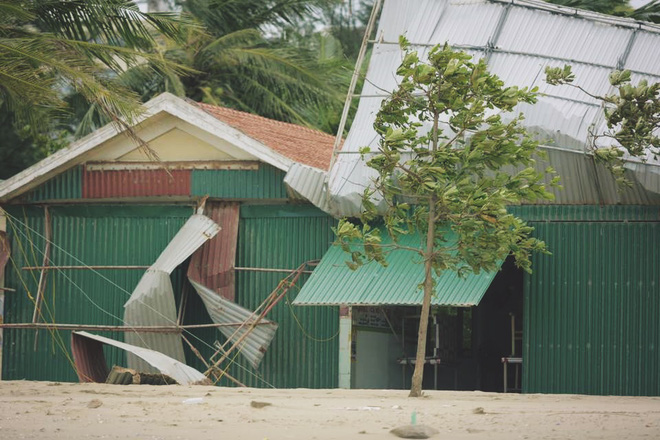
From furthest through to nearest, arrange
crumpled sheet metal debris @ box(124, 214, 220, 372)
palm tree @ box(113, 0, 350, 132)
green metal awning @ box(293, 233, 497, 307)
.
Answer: palm tree @ box(113, 0, 350, 132) < crumpled sheet metal debris @ box(124, 214, 220, 372) < green metal awning @ box(293, 233, 497, 307)

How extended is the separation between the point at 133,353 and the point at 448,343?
6.88 metres

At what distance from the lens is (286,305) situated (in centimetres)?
1803

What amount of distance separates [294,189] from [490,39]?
364 centimetres

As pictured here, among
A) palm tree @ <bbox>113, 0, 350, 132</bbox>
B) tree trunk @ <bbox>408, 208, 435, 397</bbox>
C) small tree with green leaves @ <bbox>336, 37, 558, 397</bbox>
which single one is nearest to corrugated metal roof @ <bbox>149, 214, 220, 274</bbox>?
small tree with green leaves @ <bbox>336, 37, 558, 397</bbox>

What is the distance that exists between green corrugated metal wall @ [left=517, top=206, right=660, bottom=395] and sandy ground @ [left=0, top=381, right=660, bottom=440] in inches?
101

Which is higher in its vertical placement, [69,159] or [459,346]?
[69,159]

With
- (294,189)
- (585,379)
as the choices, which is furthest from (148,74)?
(585,379)

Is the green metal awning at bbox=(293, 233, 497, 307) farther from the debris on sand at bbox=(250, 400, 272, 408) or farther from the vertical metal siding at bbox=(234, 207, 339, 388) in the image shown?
the debris on sand at bbox=(250, 400, 272, 408)

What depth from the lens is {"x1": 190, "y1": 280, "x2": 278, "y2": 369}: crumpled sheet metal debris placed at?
17.5 m

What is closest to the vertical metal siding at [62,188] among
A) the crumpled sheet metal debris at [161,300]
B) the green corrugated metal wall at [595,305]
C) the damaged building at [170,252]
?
the damaged building at [170,252]

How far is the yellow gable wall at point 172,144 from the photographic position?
18359mm

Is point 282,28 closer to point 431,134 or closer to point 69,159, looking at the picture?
point 69,159

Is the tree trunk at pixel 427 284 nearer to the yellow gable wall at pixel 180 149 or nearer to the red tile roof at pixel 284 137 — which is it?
the red tile roof at pixel 284 137

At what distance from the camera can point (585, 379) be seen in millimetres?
16469
